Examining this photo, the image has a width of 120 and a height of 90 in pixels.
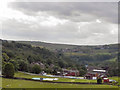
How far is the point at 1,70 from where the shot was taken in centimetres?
5588

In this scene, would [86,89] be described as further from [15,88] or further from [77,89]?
[15,88]

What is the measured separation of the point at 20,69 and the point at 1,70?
22.6m

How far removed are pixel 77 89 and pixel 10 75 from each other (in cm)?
1939

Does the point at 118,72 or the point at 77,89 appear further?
the point at 118,72

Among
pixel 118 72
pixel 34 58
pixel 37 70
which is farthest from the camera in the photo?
pixel 34 58

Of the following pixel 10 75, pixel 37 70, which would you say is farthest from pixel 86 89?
pixel 37 70

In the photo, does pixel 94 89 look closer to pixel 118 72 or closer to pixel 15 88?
pixel 15 88

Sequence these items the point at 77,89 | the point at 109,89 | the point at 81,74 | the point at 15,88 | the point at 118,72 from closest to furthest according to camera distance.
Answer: the point at 15,88 < the point at 77,89 < the point at 109,89 < the point at 81,74 < the point at 118,72

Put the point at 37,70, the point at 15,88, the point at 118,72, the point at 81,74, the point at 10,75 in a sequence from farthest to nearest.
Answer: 1. the point at 118,72
2. the point at 81,74
3. the point at 37,70
4. the point at 10,75
5. the point at 15,88

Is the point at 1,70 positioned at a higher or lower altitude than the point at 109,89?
higher

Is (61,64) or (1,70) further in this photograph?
(61,64)

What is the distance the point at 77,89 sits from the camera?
43.8 meters

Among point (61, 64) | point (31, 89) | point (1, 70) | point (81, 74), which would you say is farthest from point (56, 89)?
point (61, 64)

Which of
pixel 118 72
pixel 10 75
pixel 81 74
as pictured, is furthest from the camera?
pixel 118 72
